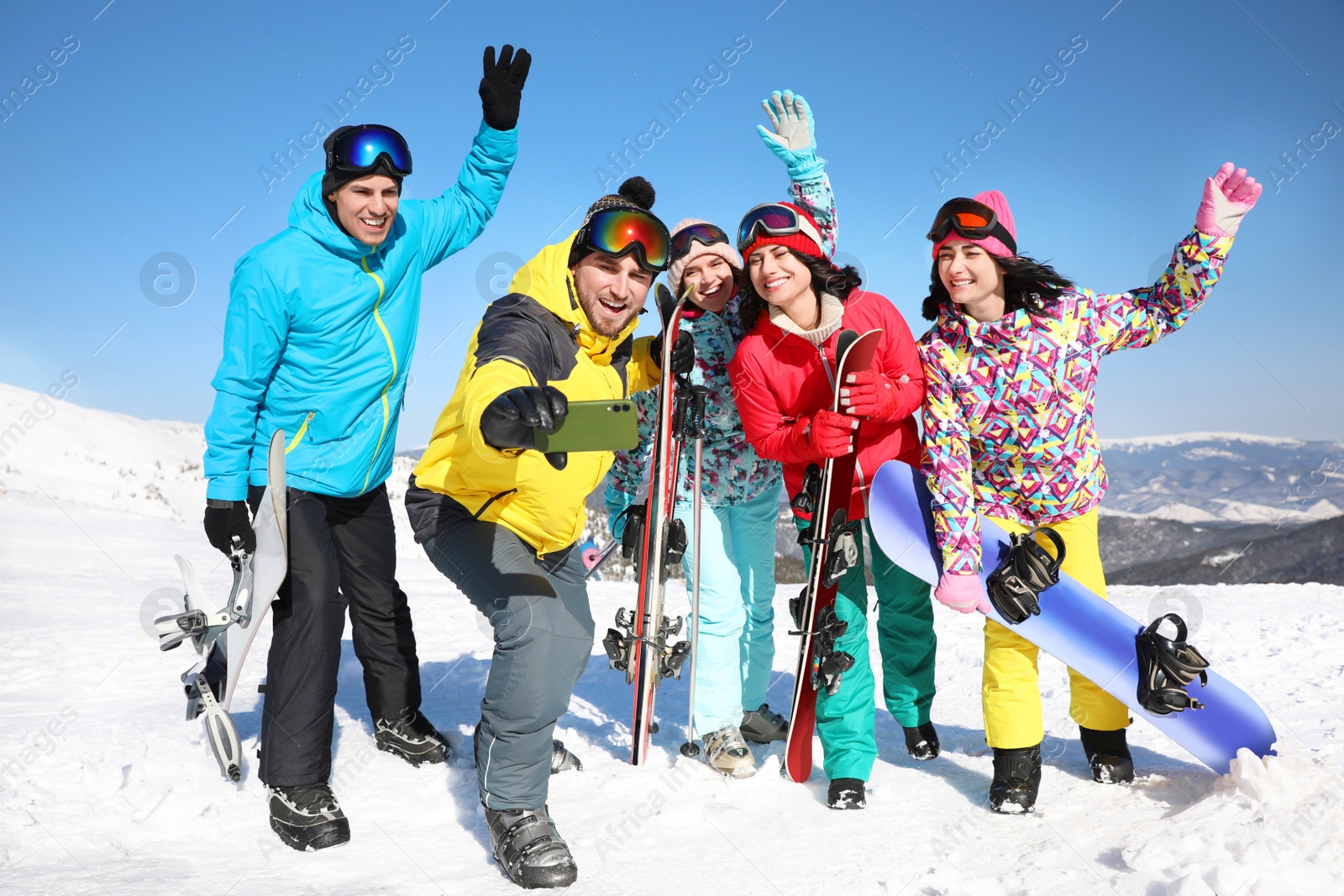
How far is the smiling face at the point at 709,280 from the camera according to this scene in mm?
3672

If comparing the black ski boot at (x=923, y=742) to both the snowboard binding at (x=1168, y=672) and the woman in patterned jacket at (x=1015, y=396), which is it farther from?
the snowboard binding at (x=1168, y=672)

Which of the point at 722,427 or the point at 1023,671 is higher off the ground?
the point at 722,427

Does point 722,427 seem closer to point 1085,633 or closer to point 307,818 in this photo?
point 1085,633

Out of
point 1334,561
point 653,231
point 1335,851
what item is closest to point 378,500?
point 653,231

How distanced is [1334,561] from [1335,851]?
36.2 feet

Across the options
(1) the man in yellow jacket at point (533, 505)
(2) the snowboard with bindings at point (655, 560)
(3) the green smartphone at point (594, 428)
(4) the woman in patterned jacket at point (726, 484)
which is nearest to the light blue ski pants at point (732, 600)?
(4) the woman in patterned jacket at point (726, 484)

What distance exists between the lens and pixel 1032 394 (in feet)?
10.2

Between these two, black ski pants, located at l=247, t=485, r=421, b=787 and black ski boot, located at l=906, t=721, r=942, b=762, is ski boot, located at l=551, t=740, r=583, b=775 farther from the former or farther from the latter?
black ski boot, located at l=906, t=721, r=942, b=762

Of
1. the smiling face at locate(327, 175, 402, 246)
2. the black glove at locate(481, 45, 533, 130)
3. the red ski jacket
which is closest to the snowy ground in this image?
the red ski jacket

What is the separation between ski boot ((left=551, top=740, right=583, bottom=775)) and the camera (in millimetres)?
3723

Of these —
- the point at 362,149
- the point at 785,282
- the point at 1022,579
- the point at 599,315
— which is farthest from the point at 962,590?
the point at 362,149

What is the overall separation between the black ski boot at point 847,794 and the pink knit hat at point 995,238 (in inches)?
82.1

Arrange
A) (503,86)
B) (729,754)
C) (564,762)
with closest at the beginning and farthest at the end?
(729,754) → (564,762) → (503,86)

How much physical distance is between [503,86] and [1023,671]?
3480 mm
